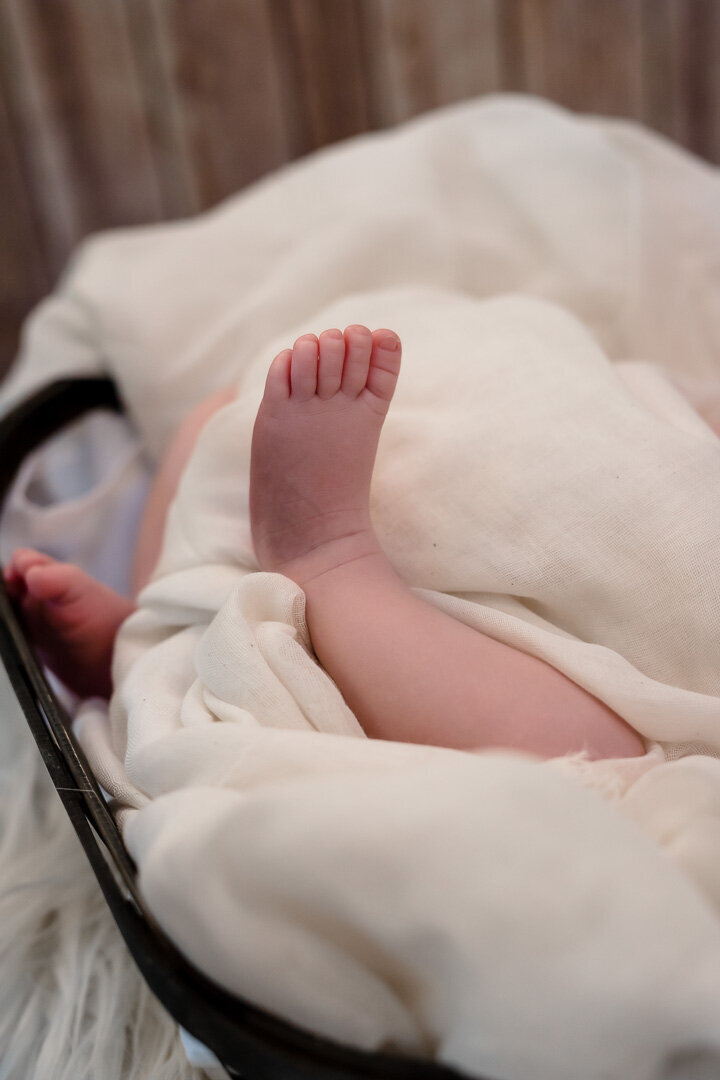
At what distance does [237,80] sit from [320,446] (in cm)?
94

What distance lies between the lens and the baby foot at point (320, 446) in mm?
534

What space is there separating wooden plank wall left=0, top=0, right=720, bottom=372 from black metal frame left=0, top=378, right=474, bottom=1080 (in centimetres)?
94

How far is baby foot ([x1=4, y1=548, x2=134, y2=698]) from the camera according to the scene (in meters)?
0.65

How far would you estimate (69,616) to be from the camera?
0.65 meters

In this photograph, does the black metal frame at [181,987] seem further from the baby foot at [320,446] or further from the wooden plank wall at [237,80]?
the wooden plank wall at [237,80]

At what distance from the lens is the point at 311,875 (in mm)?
352

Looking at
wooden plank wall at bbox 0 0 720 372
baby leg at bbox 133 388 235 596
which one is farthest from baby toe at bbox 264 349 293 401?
wooden plank wall at bbox 0 0 720 372

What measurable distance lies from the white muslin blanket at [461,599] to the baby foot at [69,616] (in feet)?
0.18

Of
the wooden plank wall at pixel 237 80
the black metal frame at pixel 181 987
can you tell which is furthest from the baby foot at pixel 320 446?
the wooden plank wall at pixel 237 80

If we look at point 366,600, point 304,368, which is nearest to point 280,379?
point 304,368

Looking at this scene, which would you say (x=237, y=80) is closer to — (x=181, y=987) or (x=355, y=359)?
(x=355, y=359)

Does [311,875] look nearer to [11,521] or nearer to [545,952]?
[545,952]

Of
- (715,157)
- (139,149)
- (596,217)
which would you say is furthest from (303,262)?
(715,157)

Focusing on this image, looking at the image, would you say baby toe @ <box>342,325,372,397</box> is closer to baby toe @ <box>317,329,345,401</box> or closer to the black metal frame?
baby toe @ <box>317,329,345,401</box>
